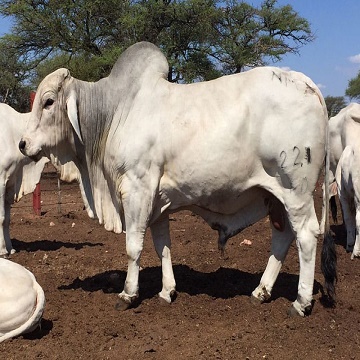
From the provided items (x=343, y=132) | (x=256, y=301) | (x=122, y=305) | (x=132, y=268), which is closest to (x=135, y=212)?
(x=132, y=268)

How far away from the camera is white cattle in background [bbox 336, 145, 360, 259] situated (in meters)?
6.46

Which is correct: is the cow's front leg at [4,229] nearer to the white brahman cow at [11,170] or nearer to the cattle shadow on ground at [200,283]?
the white brahman cow at [11,170]

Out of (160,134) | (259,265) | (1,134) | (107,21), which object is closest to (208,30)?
(107,21)

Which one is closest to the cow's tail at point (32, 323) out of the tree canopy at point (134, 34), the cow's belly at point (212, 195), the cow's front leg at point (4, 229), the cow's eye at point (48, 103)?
the cow's belly at point (212, 195)

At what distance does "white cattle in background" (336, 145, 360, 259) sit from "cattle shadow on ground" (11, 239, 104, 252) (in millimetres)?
2974

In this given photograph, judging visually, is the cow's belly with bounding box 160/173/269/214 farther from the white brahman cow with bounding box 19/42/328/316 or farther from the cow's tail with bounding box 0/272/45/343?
the cow's tail with bounding box 0/272/45/343

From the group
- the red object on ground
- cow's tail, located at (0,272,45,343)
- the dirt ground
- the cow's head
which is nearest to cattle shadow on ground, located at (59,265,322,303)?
the dirt ground

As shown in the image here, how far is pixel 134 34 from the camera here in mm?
15008

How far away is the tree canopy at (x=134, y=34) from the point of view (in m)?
14.6

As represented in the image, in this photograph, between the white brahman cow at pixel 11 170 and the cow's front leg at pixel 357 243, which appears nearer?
the cow's front leg at pixel 357 243

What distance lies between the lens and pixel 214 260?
607 cm

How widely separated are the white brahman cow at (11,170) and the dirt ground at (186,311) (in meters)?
0.41

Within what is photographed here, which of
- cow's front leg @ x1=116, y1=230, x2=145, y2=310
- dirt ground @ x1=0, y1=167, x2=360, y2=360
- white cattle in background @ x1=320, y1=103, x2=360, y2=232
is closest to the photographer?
dirt ground @ x1=0, y1=167, x2=360, y2=360

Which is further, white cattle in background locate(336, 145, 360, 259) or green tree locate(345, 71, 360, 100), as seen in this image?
green tree locate(345, 71, 360, 100)
